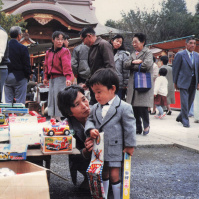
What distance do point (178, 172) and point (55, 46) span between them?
3.05 metres

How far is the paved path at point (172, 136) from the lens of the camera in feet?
16.5

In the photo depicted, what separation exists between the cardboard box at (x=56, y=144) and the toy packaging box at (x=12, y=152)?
6.3 inches

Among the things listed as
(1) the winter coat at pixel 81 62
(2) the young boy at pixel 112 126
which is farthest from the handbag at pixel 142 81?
(2) the young boy at pixel 112 126

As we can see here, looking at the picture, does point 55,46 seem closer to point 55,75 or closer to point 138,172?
point 55,75

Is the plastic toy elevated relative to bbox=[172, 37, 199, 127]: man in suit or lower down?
lower down

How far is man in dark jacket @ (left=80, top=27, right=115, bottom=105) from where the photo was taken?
4.53 m

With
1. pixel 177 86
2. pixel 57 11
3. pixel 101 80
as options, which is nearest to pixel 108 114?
pixel 101 80

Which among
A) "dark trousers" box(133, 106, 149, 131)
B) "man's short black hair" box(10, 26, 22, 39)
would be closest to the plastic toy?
"dark trousers" box(133, 106, 149, 131)

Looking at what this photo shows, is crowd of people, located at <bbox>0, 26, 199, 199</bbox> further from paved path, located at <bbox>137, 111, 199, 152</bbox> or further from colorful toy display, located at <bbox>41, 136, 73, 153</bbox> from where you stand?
paved path, located at <bbox>137, 111, 199, 152</bbox>

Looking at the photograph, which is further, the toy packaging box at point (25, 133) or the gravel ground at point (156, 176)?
the gravel ground at point (156, 176)

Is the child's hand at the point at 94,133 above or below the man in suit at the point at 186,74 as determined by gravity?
below

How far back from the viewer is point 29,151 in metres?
2.43

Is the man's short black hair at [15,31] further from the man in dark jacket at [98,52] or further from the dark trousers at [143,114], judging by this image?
the dark trousers at [143,114]

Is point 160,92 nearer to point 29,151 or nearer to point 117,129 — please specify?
point 117,129
